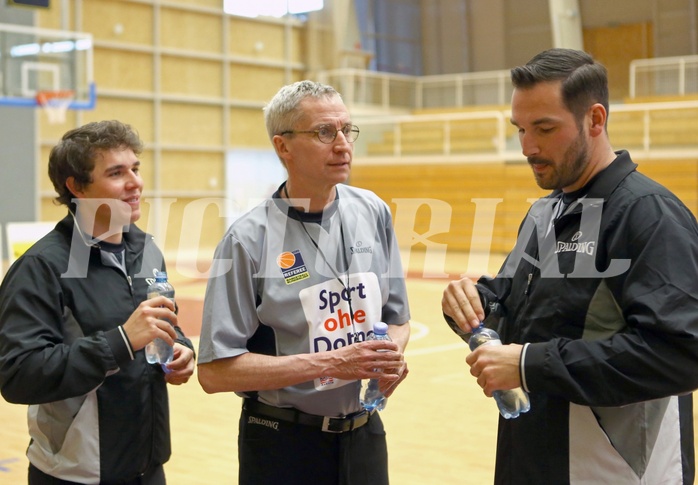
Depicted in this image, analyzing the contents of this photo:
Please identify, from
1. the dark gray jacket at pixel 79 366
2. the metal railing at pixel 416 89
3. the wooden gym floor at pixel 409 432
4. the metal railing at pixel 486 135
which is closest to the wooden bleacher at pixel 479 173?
the metal railing at pixel 486 135

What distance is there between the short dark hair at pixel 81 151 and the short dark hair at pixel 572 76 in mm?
1621

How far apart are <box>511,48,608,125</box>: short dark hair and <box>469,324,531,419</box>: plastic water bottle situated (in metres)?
0.74

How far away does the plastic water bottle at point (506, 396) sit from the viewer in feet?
8.71

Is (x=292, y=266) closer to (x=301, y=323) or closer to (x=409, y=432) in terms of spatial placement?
(x=301, y=323)

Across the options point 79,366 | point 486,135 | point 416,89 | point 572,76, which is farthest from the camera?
point 416,89

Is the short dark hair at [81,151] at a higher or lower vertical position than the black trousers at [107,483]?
higher

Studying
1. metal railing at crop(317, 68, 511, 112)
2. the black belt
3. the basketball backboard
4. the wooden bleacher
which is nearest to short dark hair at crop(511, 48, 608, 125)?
the black belt

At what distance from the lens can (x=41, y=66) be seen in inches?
642

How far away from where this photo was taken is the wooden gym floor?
227 inches

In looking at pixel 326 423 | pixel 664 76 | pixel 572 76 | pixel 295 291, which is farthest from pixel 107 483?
pixel 664 76

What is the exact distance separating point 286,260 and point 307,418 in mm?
578

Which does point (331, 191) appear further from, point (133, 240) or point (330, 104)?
point (133, 240)

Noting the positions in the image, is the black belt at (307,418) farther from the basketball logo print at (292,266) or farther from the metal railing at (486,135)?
the metal railing at (486,135)

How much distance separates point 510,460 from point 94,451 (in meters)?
1.51
